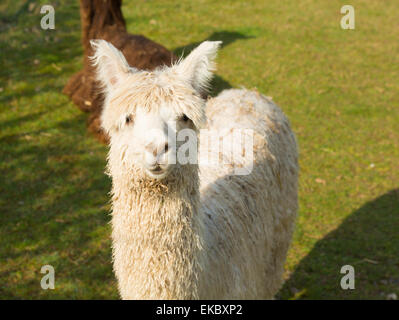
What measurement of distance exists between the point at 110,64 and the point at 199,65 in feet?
1.72

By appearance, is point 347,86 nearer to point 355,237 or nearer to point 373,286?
point 355,237

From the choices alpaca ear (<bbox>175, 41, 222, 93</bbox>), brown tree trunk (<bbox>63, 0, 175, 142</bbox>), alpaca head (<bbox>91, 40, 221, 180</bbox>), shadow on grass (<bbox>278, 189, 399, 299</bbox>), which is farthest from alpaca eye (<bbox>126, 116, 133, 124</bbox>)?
brown tree trunk (<bbox>63, 0, 175, 142</bbox>)

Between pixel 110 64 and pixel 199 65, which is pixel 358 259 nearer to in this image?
pixel 199 65

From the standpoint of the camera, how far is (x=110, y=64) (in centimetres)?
286

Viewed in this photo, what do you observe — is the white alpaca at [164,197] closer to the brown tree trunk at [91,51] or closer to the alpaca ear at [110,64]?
the alpaca ear at [110,64]

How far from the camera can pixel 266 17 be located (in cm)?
1310

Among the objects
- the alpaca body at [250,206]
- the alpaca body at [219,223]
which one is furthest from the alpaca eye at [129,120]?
the alpaca body at [250,206]

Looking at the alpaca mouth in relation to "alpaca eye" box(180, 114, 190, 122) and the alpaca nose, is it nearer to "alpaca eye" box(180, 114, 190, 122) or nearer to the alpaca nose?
the alpaca nose

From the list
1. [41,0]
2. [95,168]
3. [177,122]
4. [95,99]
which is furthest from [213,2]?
[177,122]

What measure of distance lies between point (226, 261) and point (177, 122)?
117 centimetres

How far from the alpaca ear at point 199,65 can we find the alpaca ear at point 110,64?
0.32 meters

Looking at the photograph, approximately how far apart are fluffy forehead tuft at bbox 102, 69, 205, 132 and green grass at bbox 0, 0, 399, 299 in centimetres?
277

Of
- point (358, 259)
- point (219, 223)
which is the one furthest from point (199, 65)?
point (358, 259)

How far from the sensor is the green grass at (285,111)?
5.37 m
